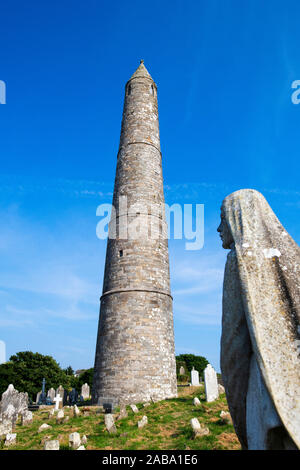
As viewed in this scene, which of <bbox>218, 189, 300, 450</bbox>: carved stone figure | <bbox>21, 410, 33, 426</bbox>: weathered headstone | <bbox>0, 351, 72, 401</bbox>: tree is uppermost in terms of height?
<bbox>0, 351, 72, 401</bbox>: tree

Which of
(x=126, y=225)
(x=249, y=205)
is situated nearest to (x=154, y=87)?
(x=126, y=225)

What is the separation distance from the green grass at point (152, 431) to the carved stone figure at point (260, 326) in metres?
5.87

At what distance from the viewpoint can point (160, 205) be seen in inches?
730

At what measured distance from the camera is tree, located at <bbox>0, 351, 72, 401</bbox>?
40.4 m

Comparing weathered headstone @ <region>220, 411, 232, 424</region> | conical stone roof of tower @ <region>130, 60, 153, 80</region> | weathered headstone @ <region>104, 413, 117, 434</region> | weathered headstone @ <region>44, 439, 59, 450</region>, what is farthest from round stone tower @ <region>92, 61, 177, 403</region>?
weathered headstone @ <region>44, 439, 59, 450</region>

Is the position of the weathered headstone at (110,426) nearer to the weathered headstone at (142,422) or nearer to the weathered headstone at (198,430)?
the weathered headstone at (142,422)

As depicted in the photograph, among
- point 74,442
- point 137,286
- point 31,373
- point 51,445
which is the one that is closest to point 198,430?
point 74,442

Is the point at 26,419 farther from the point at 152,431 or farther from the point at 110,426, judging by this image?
the point at 152,431

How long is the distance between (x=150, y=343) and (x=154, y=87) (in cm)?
1637

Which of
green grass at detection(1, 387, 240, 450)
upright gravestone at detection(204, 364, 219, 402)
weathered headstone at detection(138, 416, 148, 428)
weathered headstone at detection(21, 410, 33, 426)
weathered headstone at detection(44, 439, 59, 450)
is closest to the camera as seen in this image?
weathered headstone at detection(44, 439, 59, 450)

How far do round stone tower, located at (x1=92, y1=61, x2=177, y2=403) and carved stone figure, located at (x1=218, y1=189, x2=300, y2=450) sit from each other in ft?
41.0

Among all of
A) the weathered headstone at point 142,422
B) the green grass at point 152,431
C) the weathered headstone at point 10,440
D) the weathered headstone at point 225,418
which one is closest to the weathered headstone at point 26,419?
the green grass at point 152,431

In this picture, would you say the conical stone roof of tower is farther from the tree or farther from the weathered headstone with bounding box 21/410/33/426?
the tree

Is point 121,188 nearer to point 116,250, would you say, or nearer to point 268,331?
point 116,250
